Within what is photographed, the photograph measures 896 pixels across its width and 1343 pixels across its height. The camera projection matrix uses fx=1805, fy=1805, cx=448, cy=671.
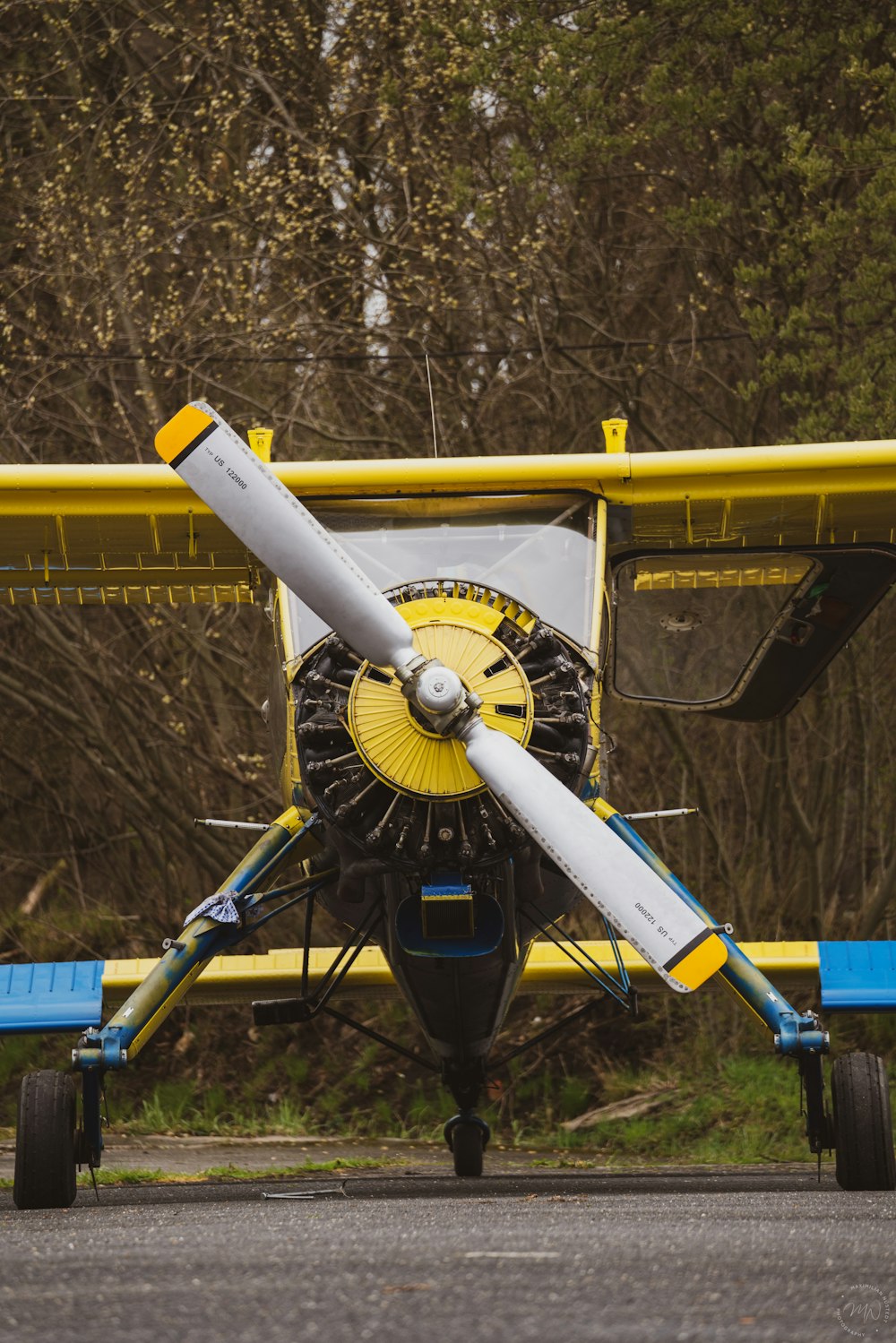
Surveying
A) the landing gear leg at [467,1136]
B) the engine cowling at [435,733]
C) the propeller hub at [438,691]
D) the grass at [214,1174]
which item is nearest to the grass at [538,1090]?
the grass at [214,1174]

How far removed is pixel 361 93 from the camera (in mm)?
13914

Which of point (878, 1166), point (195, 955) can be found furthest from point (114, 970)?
point (878, 1166)

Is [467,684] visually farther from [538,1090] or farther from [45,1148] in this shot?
[538,1090]

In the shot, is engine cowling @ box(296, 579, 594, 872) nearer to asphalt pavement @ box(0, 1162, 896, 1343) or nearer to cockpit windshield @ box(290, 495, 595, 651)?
cockpit windshield @ box(290, 495, 595, 651)

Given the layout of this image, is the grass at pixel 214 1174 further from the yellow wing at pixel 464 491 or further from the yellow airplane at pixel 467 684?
the yellow wing at pixel 464 491

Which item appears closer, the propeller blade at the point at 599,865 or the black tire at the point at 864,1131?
the propeller blade at the point at 599,865

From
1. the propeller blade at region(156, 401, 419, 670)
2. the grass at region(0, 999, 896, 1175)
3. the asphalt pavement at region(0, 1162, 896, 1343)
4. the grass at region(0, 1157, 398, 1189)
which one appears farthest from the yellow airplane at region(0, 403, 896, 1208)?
the grass at region(0, 999, 896, 1175)

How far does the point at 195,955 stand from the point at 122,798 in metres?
7.44

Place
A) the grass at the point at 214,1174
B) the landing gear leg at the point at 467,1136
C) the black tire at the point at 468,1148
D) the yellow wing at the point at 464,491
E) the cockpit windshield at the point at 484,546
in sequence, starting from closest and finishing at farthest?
the cockpit windshield at the point at 484,546 < the yellow wing at the point at 464,491 < the grass at the point at 214,1174 < the landing gear leg at the point at 467,1136 < the black tire at the point at 468,1148

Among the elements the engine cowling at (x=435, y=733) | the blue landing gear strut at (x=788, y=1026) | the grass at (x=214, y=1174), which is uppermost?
the engine cowling at (x=435, y=733)

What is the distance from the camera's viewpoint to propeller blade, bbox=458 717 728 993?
19.8 feet

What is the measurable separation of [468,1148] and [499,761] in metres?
3.98

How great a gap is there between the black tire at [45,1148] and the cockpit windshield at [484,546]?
76.4 inches

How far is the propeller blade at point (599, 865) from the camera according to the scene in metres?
6.04
